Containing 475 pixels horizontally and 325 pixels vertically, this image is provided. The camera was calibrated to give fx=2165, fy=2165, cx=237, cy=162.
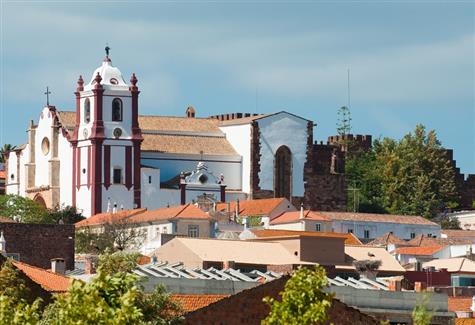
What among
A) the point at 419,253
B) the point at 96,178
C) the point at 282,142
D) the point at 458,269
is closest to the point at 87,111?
the point at 96,178

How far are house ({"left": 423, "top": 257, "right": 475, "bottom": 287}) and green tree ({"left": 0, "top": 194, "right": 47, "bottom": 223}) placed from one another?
40.6 meters

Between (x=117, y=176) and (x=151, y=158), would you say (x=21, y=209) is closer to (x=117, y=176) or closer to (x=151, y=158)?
(x=117, y=176)

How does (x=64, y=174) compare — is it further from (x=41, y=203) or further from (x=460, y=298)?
(x=460, y=298)

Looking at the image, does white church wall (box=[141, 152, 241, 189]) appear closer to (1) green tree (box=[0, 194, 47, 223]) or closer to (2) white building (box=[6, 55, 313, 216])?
(2) white building (box=[6, 55, 313, 216])

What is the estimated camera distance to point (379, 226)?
5871 inches

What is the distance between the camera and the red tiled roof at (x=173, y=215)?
127 meters

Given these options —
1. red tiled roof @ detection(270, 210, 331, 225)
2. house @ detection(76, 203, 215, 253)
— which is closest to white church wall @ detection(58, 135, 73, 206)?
red tiled roof @ detection(270, 210, 331, 225)

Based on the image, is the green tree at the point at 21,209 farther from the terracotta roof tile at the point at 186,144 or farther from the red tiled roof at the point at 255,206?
the terracotta roof tile at the point at 186,144

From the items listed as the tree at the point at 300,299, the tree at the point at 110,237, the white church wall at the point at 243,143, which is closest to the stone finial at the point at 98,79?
the white church wall at the point at 243,143

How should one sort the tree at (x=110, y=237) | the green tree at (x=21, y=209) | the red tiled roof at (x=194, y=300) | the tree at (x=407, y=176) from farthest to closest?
the tree at (x=407, y=176) < the green tree at (x=21, y=209) < the tree at (x=110, y=237) < the red tiled roof at (x=194, y=300)

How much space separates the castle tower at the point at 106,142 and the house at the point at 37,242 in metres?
67.5

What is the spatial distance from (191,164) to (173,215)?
Result: 1314 inches

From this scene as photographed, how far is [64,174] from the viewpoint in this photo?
156 meters

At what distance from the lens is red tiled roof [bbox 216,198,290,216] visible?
5639 inches
